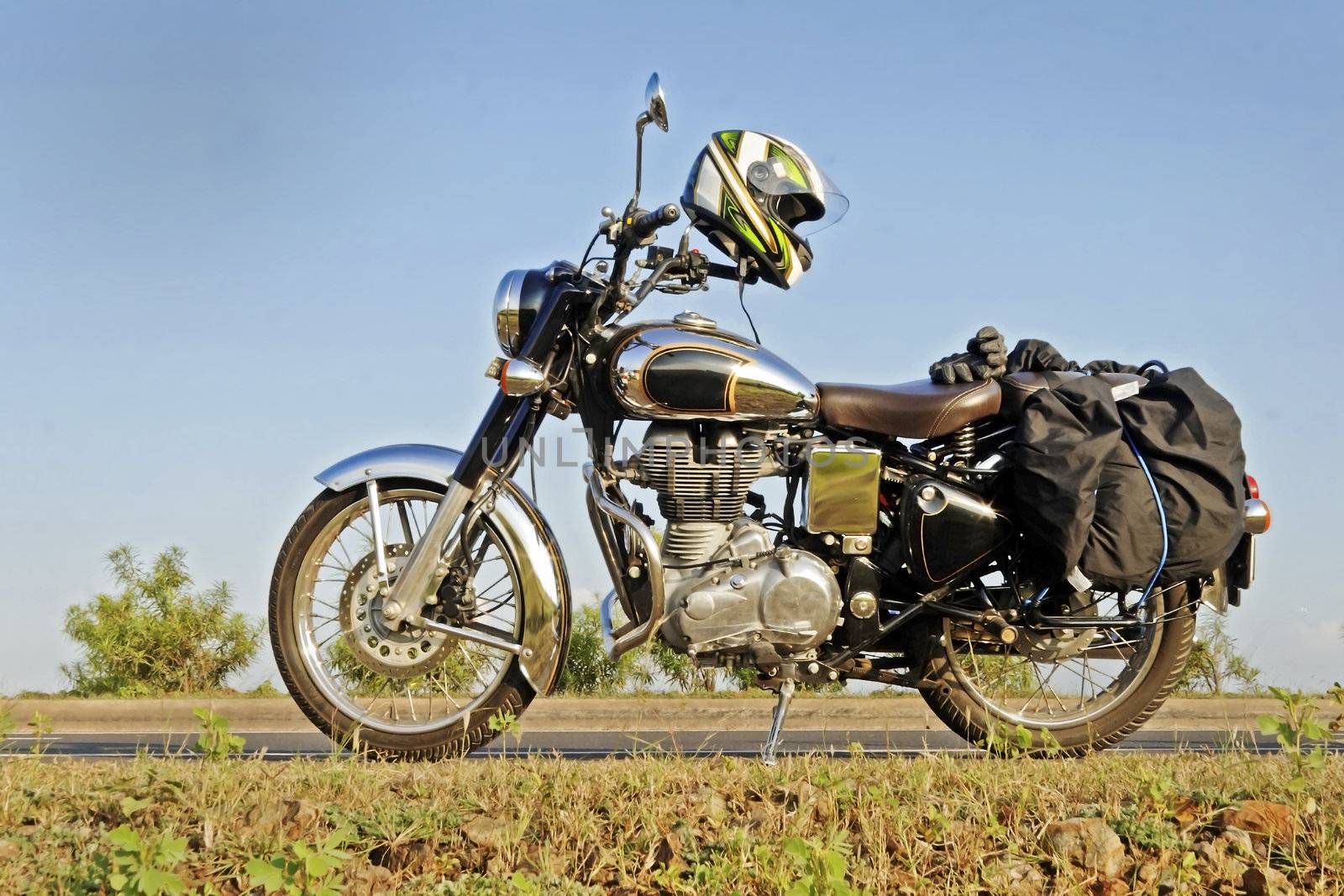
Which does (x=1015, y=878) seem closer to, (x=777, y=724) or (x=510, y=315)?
(x=777, y=724)

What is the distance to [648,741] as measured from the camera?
5.16m

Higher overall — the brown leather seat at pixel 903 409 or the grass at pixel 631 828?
the brown leather seat at pixel 903 409

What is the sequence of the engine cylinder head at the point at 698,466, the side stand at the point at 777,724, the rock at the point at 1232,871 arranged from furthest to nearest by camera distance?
1. the engine cylinder head at the point at 698,466
2. the side stand at the point at 777,724
3. the rock at the point at 1232,871

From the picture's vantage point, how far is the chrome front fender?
4262 mm

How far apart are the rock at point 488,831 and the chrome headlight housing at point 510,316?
1.89 m

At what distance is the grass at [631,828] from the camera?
104 inches

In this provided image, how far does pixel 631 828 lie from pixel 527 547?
1590mm

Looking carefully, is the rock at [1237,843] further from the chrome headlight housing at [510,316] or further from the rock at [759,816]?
the chrome headlight housing at [510,316]

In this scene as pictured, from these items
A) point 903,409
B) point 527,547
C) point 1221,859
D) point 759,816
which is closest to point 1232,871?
point 1221,859

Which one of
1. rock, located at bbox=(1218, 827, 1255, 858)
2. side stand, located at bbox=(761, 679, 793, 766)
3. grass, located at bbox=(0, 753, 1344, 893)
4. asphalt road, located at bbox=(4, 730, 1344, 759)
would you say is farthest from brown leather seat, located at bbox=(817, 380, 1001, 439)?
rock, located at bbox=(1218, 827, 1255, 858)

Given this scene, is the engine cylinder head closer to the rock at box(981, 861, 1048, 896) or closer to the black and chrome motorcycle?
the black and chrome motorcycle

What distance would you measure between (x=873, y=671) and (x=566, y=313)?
170 cm

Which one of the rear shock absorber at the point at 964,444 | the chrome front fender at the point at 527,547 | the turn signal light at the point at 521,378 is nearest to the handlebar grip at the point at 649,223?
the turn signal light at the point at 521,378

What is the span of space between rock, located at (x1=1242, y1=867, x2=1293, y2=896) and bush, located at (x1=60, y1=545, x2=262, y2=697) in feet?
20.9
